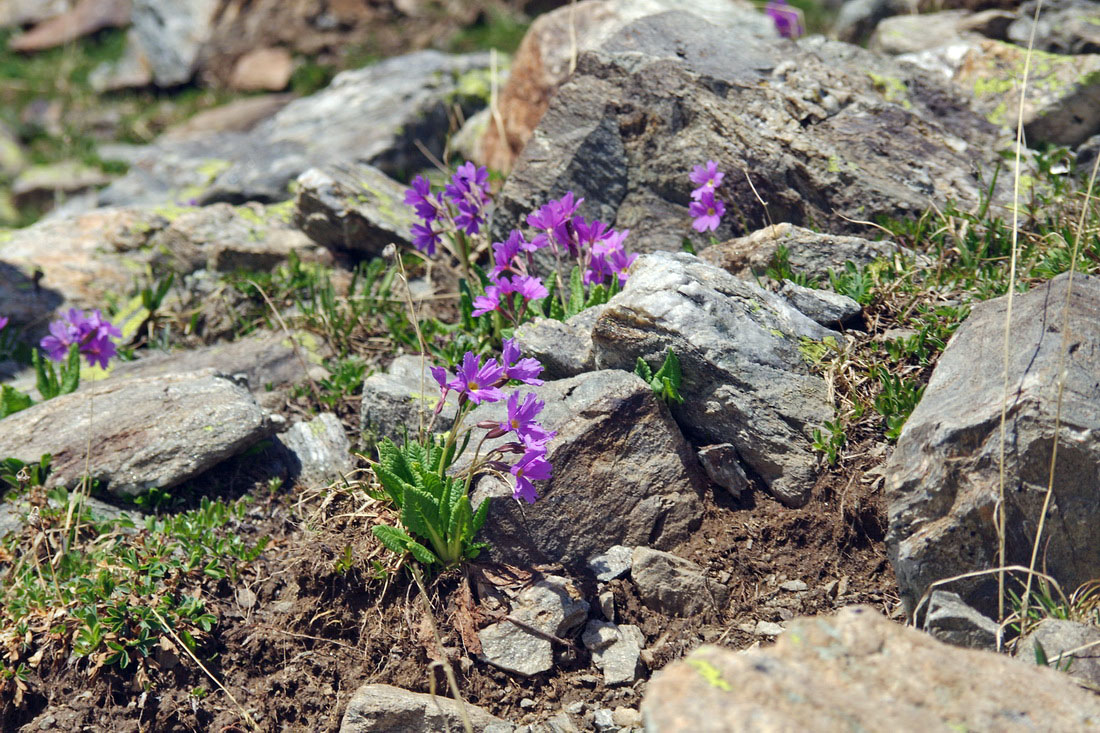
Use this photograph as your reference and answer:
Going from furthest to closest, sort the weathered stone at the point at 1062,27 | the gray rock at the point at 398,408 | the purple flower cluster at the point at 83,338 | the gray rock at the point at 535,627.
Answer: the weathered stone at the point at 1062,27 → the purple flower cluster at the point at 83,338 → the gray rock at the point at 398,408 → the gray rock at the point at 535,627

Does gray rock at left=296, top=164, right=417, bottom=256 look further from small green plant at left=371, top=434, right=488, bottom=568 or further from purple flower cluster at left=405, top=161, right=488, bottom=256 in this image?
small green plant at left=371, top=434, right=488, bottom=568

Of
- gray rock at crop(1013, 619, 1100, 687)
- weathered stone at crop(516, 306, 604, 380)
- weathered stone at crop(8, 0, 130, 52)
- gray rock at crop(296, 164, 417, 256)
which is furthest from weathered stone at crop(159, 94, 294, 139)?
gray rock at crop(1013, 619, 1100, 687)

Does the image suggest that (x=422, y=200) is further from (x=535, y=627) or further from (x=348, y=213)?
(x=535, y=627)

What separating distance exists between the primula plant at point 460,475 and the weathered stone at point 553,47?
10.0 feet

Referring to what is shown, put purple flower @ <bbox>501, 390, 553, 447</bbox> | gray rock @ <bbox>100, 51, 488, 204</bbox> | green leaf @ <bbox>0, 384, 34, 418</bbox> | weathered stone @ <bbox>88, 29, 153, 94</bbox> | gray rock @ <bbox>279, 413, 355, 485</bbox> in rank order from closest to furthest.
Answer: purple flower @ <bbox>501, 390, 553, 447</bbox> → gray rock @ <bbox>279, 413, 355, 485</bbox> → green leaf @ <bbox>0, 384, 34, 418</bbox> → gray rock @ <bbox>100, 51, 488, 204</bbox> → weathered stone @ <bbox>88, 29, 153, 94</bbox>

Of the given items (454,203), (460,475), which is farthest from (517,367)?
(454,203)

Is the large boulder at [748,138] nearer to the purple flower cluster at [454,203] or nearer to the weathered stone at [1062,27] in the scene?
the purple flower cluster at [454,203]

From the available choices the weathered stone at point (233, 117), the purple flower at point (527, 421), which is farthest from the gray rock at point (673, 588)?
the weathered stone at point (233, 117)

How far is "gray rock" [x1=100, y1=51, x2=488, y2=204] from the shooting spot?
7254 millimetres

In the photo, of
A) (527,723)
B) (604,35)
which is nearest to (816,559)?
(527,723)

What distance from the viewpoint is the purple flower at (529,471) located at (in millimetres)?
3379

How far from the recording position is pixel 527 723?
3.20m

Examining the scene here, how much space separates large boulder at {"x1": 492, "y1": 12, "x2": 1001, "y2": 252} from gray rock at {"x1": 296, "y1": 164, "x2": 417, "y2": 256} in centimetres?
97

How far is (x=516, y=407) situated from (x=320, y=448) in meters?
1.50
